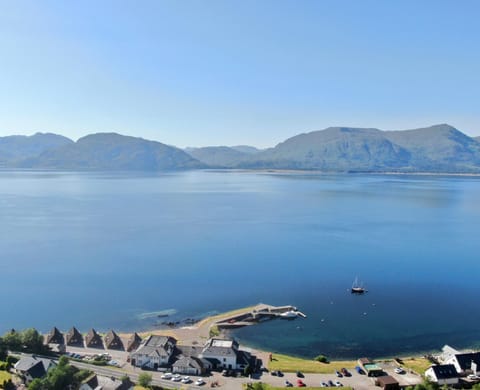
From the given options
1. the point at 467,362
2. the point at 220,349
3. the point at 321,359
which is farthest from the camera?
the point at 321,359

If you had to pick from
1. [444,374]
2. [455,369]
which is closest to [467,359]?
[455,369]

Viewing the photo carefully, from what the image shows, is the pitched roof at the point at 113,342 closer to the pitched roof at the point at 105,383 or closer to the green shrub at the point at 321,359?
the pitched roof at the point at 105,383

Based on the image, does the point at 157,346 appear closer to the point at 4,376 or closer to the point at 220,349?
the point at 220,349

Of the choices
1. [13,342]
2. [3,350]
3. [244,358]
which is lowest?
[244,358]

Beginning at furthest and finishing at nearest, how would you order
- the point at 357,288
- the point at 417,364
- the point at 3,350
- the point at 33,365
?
the point at 357,288, the point at 417,364, the point at 3,350, the point at 33,365

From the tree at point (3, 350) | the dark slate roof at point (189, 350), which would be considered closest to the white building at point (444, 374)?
the dark slate roof at point (189, 350)
